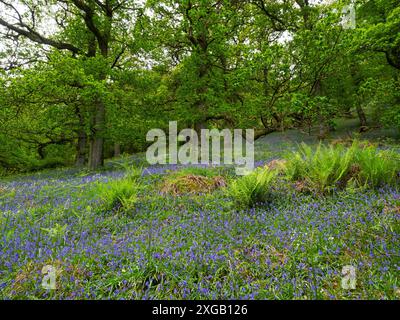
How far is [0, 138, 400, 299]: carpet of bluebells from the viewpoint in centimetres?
248

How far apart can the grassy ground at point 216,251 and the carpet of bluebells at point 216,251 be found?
12 mm

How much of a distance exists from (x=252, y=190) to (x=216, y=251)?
1.88 m

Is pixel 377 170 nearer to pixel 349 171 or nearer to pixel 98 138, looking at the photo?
pixel 349 171

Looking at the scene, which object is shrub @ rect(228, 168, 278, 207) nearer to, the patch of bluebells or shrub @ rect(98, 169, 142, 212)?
the patch of bluebells

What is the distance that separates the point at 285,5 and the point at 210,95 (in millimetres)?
7813

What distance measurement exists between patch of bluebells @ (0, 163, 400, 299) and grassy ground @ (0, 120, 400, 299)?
12 mm

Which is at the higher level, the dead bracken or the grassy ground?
the dead bracken

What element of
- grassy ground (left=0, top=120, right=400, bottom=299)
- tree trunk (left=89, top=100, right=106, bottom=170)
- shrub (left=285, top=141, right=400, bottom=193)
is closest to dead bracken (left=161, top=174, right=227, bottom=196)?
grassy ground (left=0, top=120, right=400, bottom=299)

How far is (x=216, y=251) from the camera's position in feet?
10.3

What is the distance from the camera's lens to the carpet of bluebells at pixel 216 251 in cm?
248

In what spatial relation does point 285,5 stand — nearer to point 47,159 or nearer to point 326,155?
point 326,155

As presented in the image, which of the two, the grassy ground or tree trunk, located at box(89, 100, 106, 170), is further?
tree trunk, located at box(89, 100, 106, 170)

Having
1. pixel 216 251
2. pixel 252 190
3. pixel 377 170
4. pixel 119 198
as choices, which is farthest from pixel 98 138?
pixel 377 170

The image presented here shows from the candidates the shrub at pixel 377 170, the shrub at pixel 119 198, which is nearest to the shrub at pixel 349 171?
the shrub at pixel 377 170
